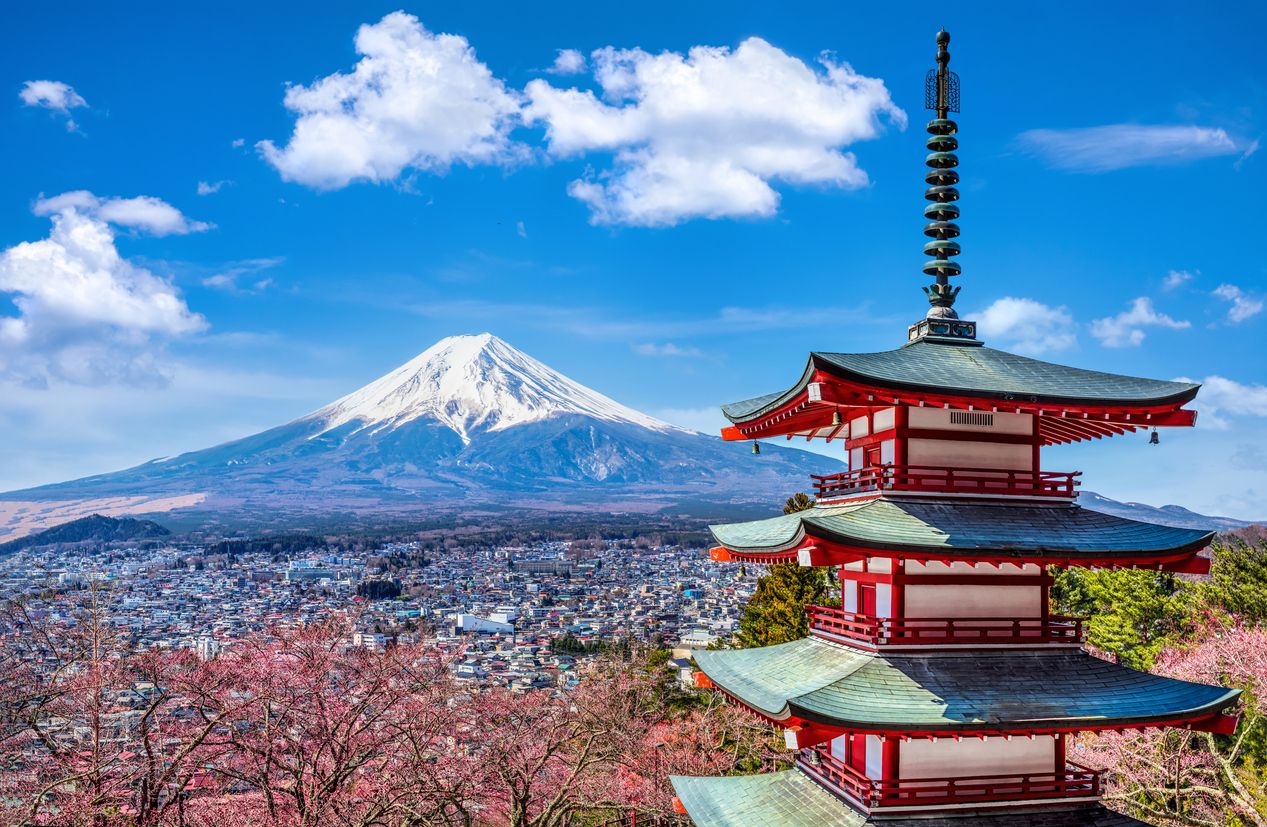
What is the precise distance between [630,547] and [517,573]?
27.0m

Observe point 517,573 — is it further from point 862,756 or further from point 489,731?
point 862,756

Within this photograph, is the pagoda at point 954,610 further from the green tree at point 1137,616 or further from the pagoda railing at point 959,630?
the green tree at point 1137,616

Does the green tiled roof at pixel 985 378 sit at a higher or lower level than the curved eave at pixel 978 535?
higher

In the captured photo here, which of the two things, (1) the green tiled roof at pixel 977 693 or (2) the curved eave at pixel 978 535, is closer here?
(1) the green tiled roof at pixel 977 693

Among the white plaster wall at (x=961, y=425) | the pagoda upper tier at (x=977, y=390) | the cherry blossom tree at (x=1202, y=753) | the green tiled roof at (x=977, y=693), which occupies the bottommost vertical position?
the cherry blossom tree at (x=1202, y=753)

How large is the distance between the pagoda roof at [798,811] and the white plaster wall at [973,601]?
1.92 metres

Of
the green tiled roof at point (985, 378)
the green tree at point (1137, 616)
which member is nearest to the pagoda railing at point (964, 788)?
the green tiled roof at point (985, 378)

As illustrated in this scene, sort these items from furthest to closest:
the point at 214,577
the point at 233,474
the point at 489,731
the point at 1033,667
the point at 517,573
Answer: the point at 233,474
the point at 517,573
the point at 214,577
the point at 489,731
the point at 1033,667

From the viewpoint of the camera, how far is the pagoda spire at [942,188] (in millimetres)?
11414

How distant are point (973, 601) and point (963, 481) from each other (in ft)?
4.12

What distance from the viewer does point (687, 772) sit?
74.9 ft

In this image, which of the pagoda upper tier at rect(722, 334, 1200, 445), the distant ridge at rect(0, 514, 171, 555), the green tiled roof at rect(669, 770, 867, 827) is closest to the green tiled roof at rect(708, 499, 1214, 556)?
the pagoda upper tier at rect(722, 334, 1200, 445)

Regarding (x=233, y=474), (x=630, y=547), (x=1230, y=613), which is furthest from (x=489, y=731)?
(x=233, y=474)

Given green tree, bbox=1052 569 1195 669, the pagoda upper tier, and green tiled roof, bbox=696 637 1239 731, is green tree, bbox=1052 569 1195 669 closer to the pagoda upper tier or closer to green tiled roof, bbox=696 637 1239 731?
the pagoda upper tier
